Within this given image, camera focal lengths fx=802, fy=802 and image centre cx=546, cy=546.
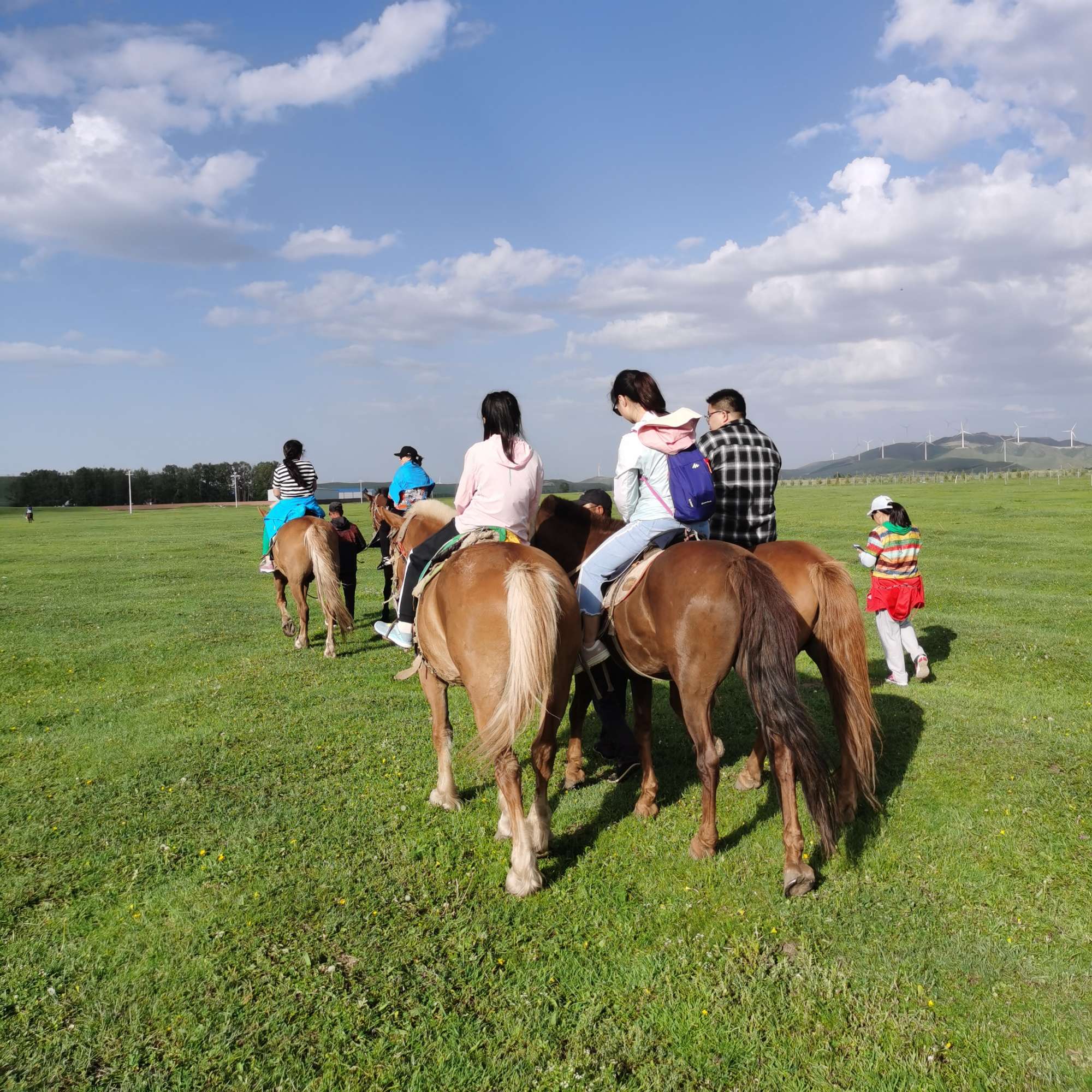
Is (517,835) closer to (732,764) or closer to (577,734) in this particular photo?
(577,734)

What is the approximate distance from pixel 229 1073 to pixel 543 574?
3031 millimetres

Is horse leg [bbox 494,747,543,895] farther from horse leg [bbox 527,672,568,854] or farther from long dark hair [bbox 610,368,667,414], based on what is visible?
long dark hair [bbox 610,368,667,414]

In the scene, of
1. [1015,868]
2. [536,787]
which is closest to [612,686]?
[536,787]

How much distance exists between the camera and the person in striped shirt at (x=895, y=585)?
9734 mm

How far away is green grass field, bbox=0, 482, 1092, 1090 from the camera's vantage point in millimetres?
3725

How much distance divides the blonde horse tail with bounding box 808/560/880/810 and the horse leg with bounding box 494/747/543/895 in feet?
8.26

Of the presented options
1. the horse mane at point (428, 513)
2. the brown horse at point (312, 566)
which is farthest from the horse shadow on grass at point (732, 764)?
the brown horse at point (312, 566)

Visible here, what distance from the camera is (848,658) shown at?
5926mm

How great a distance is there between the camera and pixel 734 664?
5355 mm

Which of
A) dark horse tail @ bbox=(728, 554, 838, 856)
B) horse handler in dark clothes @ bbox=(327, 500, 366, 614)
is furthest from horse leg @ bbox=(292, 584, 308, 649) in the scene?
→ dark horse tail @ bbox=(728, 554, 838, 856)

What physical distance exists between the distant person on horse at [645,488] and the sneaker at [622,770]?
1480 millimetres

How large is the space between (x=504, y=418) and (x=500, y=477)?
1.44 feet

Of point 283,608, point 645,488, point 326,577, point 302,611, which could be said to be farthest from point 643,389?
point 283,608

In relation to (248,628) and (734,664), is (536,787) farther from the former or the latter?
(248,628)
